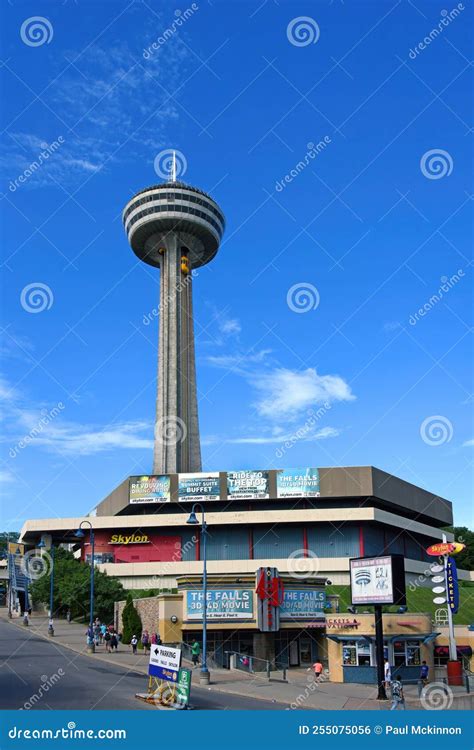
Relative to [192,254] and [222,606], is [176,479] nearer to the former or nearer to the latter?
[222,606]

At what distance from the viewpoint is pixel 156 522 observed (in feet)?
273

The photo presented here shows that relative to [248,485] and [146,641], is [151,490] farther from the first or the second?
[146,641]

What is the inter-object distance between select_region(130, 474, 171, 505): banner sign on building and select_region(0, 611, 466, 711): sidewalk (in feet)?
107

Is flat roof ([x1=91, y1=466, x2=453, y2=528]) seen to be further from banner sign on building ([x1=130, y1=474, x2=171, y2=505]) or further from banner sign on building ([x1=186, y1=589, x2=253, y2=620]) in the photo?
banner sign on building ([x1=186, y1=589, x2=253, y2=620])

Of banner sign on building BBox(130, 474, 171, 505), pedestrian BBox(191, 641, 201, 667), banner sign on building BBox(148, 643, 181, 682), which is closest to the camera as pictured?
banner sign on building BBox(148, 643, 181, 682)

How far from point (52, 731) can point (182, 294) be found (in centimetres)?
9764

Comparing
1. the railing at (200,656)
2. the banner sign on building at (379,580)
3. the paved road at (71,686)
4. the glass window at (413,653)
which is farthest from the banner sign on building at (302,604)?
the paved road at (71,686)

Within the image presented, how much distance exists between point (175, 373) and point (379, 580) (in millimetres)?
75960

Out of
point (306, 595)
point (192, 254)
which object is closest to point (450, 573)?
point (306, 595)

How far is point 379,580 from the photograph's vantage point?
3856cm

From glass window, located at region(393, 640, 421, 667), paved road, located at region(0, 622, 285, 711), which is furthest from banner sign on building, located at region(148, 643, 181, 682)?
glass window, located at region(393, 640, 421, 667)

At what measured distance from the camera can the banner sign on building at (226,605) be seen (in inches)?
1885

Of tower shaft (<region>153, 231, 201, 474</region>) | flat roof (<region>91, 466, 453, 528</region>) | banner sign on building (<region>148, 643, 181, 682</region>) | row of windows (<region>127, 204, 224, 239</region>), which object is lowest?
banner sign on building (<region>148, 643, 181, 682</region>)

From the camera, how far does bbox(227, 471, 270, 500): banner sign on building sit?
8312 cm
